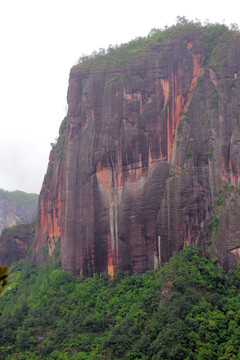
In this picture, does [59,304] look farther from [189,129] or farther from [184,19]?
[184,19]

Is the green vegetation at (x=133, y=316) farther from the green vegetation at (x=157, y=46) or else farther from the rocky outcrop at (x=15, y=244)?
the green vegetation at (x=157, y=46)

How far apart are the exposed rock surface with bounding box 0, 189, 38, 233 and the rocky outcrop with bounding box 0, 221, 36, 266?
28902 millimetres

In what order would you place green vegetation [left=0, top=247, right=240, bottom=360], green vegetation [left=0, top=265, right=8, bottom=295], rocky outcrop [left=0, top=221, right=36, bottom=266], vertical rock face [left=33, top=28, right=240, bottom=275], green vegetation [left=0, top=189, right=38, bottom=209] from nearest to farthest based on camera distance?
green vegetation [left=0, top=265, right=8, bottom=295] → green vegetation [left=0, top=247, right=240, bottom=360] → vertical rock face [left=33, top=28, right=240, bottom=275] → rocky outcrop [left=0, top=221, right=36, bottom=266] → green vegetation [left=0, top=189, right=38, bottom=209]

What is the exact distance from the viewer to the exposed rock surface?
69.0 m

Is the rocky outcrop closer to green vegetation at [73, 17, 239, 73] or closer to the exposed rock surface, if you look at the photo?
green vegetation at [73, 17, 239, 73]

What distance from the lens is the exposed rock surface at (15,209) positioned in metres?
69.0

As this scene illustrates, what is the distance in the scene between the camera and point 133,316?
22703 mm

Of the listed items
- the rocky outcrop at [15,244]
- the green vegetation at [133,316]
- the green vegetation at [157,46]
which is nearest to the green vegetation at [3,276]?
the green vegetation at [133,316]

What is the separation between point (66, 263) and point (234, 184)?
12092 mm

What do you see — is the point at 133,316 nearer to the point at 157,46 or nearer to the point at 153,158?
the point at 153,158

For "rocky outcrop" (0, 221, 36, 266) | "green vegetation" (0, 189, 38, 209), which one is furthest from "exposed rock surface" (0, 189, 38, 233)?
"rocky outcrop" (0, 221, 36, 266)

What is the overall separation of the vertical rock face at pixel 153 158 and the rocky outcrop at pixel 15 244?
328 inches

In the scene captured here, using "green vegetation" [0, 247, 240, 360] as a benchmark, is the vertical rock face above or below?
above

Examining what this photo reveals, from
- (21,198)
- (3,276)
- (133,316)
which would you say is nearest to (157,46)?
(133,316)
